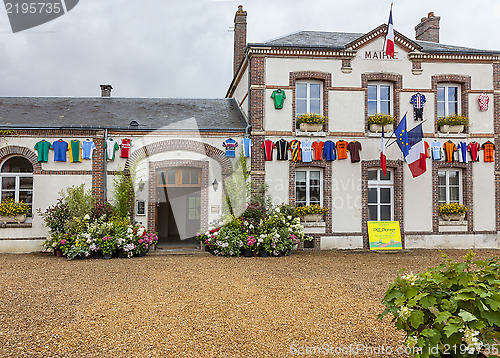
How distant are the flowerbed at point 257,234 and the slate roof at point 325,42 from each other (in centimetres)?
453

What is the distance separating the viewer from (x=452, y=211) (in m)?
11.0

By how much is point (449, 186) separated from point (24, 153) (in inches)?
460

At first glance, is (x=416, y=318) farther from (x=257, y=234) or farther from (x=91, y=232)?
(x=91, y=232)

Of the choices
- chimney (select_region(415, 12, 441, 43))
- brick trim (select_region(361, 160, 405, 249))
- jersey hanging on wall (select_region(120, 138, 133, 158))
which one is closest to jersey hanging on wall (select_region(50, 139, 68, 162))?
jersey hanging on wall (select_region(120, 138, 133, 158))

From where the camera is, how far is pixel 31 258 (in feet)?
30.0

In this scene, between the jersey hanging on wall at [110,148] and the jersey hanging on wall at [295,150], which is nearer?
the jersey hanging on wall at [110,148]

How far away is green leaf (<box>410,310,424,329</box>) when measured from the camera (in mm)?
2359

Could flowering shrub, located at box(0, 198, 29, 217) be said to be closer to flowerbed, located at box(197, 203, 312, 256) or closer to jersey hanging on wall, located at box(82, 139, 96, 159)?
jersey hanging on wall, located at box(82, 139, 96, 159)

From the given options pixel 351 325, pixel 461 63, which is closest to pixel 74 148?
pixel 351 325

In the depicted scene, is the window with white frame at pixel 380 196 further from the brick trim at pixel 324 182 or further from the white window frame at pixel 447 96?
the white window frame at pixel 447 96

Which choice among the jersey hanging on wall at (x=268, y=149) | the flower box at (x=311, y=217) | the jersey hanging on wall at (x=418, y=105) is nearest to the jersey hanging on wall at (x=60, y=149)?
the jersey hanging on wall at (x=268, y=149)

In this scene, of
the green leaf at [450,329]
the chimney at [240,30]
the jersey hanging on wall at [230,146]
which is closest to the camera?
the green leaf at [450,329]

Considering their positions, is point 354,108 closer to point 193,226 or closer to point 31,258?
point 193,226

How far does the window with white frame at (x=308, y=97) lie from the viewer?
36.5 ft
